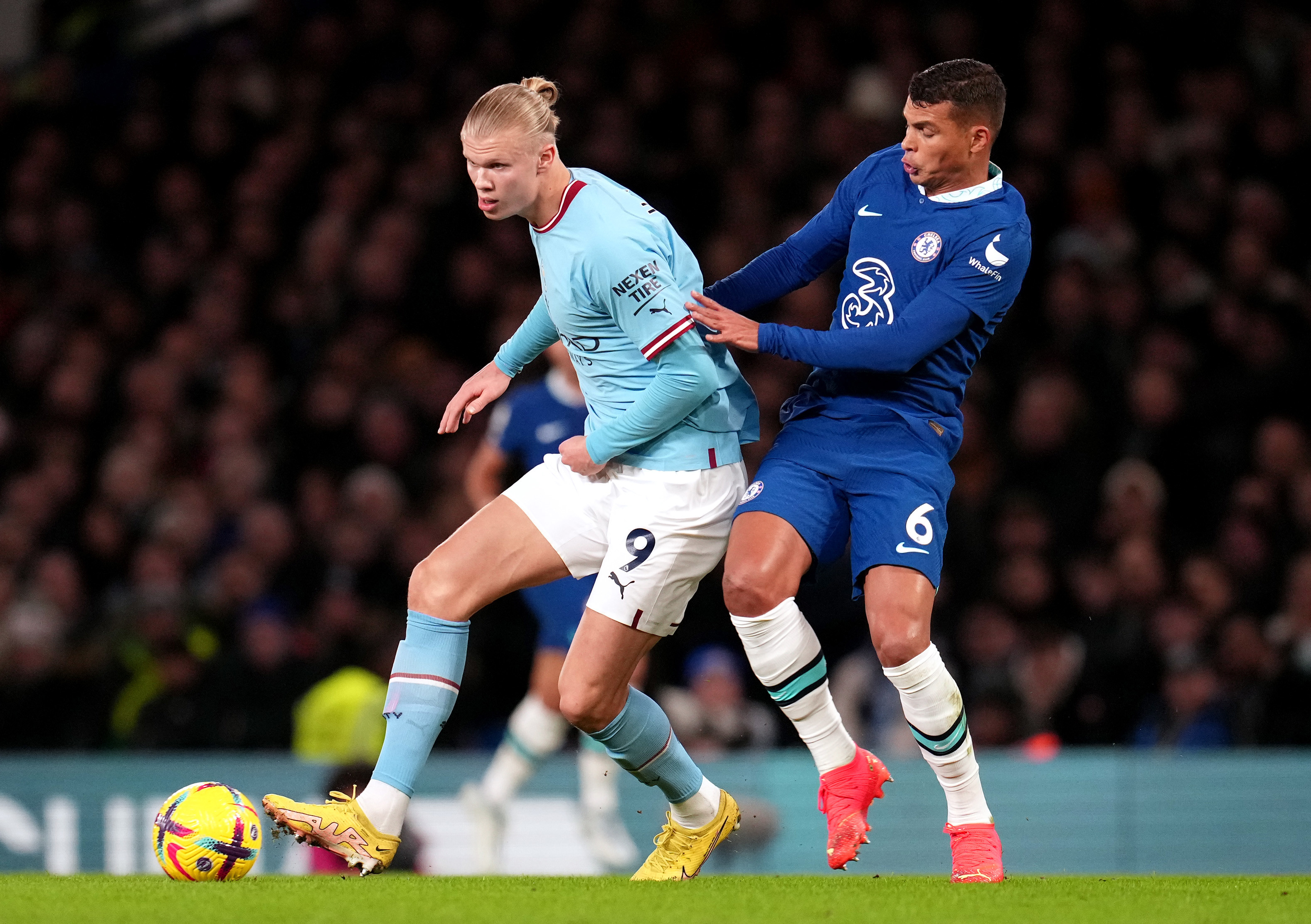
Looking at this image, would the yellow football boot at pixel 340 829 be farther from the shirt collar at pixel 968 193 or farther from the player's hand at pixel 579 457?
the shirt collar at pixel 968 193

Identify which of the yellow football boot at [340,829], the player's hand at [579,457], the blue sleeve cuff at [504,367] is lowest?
the yellow football boot at [340,829]

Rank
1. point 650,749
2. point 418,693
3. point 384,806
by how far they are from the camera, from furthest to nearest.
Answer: point 650,749 → point 418,693 → point 384,806

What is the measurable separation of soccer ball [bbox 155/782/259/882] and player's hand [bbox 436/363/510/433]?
121 cm

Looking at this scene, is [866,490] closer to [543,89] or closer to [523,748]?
[543,89]

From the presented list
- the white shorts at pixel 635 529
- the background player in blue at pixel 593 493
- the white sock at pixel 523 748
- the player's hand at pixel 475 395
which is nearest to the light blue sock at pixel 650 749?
the background player in blue at pixel 593 493

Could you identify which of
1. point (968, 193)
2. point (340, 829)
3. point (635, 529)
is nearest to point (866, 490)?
point (635, 529)

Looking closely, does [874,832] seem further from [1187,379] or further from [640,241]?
[640,241]

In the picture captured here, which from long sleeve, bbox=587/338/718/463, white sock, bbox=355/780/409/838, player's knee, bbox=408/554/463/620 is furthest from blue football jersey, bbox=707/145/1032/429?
white sock, bbox=355/780/409/838

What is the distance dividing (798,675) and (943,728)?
43cm

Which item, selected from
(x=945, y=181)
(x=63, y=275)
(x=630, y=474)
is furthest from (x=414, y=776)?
(x=63, y=275)

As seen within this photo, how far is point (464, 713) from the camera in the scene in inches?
354

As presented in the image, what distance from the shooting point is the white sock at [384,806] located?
15.4ft

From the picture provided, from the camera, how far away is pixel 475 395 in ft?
16.7

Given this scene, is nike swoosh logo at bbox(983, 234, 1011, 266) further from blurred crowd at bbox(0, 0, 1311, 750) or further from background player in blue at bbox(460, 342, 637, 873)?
blurred crowd at bbox(0, 0, 1311, 750)
